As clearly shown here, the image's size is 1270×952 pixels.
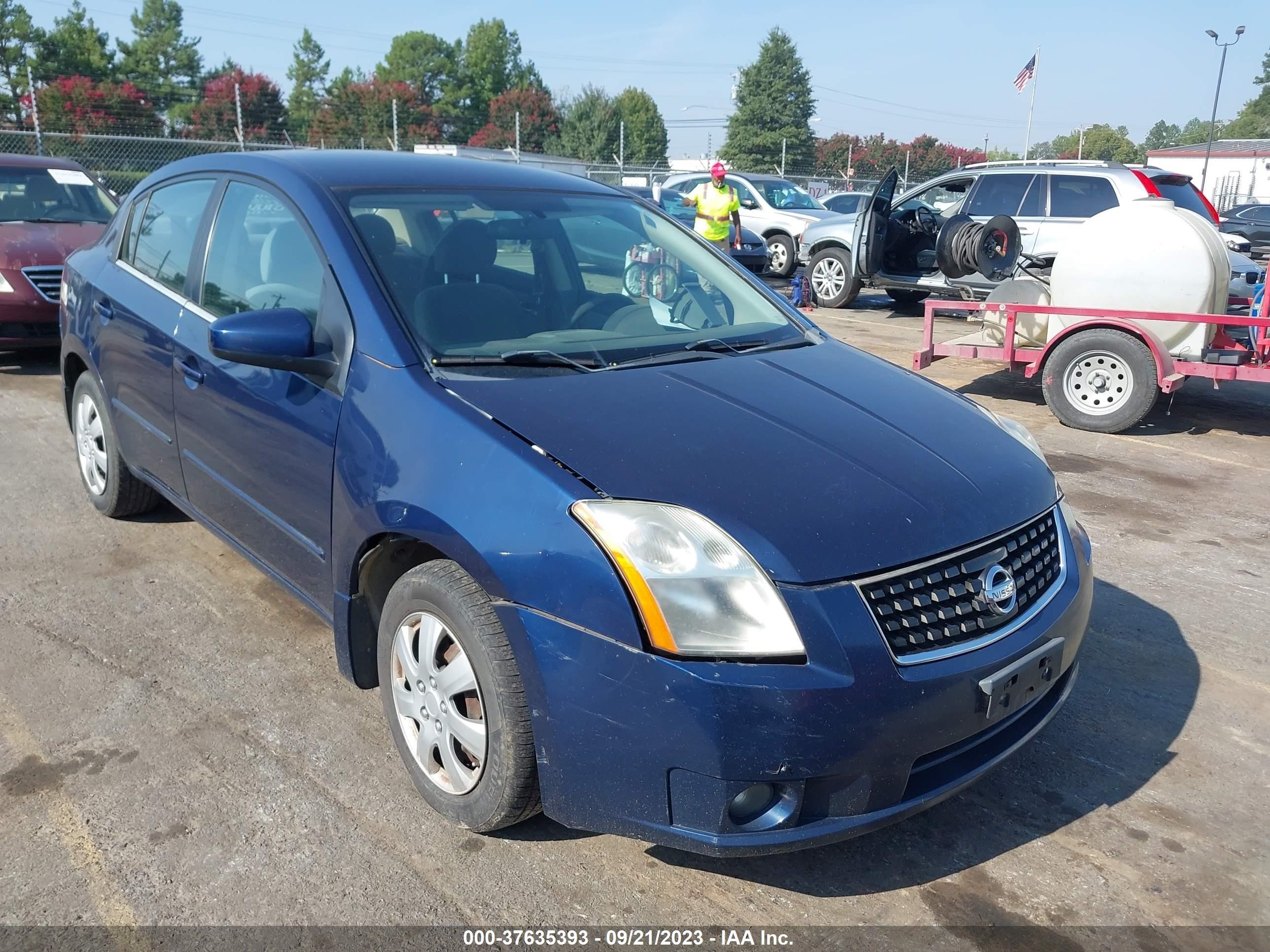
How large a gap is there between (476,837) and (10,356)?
8581 millimetres

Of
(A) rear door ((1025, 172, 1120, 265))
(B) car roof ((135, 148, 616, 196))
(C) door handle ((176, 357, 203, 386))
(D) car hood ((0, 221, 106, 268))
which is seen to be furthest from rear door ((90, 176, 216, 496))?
(A) rear door ((1025, 172, 1120, 265))

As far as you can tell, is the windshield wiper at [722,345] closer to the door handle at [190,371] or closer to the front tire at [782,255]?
the door handle at [190,371]

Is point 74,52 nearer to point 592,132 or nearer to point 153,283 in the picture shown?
point 592,132

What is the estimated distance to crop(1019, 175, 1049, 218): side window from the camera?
36.6 feet

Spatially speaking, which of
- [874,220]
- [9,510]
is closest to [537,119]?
[874,220]

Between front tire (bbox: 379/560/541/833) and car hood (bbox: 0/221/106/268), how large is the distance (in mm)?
6672

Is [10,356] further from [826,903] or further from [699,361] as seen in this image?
[826,903]

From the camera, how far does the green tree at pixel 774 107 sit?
74.9 meters

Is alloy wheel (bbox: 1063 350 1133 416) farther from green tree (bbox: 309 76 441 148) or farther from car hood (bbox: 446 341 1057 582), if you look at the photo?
green tree (bbox: 309 76 441 148)

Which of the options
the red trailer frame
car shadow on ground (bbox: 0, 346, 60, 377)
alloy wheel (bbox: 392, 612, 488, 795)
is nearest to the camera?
alloy wheel (bbox: 392, 612, 488, 795)

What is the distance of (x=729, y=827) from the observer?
2123 mm

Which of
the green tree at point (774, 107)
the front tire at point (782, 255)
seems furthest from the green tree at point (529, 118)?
the front tire at point (782, 255)

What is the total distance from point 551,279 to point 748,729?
1854 mm

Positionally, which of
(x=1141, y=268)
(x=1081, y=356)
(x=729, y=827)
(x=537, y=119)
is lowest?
(x=729, y=827)
